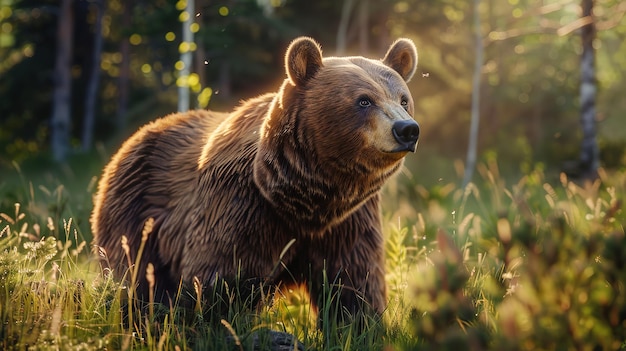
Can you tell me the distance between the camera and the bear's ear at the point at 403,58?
4121 millimetres

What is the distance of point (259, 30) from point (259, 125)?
47.1ft

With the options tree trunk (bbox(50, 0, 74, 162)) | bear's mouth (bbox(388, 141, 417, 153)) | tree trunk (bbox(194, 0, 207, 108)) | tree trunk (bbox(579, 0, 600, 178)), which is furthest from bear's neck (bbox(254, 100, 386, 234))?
tree trunk (bbox(50, 0, 74, 162))

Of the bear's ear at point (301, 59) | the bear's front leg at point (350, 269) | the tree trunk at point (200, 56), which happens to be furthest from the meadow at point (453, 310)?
the tree trunk at point (200, 56)

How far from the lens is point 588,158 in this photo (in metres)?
11.4

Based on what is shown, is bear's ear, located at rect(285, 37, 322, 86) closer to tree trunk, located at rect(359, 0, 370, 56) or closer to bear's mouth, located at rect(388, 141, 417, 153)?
bear's mouth, located at rect(388, 141, 417, 153)

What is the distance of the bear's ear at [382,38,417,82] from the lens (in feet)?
13.5

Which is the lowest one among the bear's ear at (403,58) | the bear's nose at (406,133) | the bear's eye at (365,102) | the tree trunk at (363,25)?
the tree trunk at (363,25)

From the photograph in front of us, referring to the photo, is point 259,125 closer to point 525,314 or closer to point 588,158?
point 525,314

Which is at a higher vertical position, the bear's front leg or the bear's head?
the bear's head

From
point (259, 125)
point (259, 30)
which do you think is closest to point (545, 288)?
point (259, 125)

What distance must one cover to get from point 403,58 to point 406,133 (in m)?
1.01

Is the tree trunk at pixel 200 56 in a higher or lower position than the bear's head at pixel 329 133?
lower

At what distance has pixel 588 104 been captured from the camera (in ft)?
37.0

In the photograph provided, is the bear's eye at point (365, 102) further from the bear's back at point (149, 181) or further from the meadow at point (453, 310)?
the bear's back at point (149, 181)
